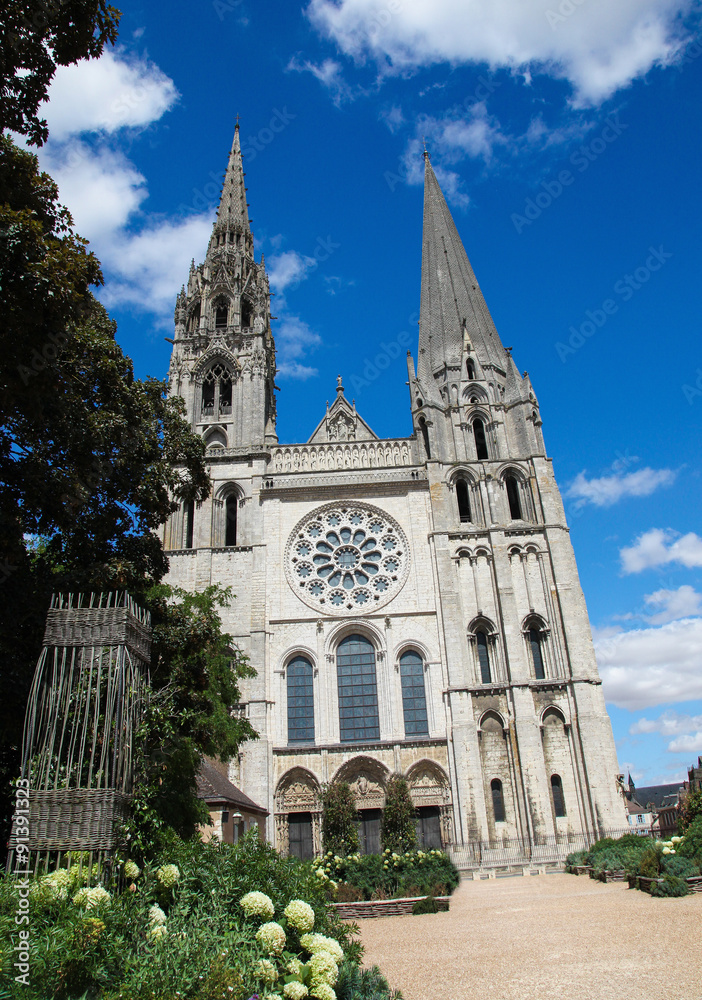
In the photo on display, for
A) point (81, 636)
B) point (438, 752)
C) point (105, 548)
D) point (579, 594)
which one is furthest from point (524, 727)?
point (81, 636)

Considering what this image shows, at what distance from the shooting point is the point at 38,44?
7832 mm

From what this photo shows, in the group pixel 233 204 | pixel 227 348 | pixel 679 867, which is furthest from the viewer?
pixel 233 204

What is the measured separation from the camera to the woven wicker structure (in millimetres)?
6035

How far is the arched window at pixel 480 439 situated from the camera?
29.6 metres

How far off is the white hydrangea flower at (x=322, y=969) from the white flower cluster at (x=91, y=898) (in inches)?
64.6

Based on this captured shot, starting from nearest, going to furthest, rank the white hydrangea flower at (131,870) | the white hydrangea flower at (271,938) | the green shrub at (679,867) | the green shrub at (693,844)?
1. the white hydrangea flower at (271,938)
2. the white hydrangea flower at (131,870)
3. the green shrub at (679,867)
4. the green shrub at (693,844)

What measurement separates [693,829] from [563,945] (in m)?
5.99

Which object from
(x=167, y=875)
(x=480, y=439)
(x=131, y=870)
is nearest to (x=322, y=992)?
(x=167, y=875)

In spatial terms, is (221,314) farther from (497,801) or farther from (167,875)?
(167,875)

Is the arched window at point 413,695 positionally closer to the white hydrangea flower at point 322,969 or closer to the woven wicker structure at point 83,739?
the woven wicker structure at point 83,739

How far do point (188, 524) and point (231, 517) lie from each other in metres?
1.75

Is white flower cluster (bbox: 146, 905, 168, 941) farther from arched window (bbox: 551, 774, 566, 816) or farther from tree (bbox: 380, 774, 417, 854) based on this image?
arched window (bbox: 551, 774, 566, 816)

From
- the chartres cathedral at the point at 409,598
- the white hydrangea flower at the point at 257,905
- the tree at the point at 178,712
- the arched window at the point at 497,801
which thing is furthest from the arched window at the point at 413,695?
the white hydrangea flower at the point at 257,905

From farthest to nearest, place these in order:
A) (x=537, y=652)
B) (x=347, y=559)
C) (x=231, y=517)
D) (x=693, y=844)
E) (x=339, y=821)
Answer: (x=231, y=517) < (x=347, y=559) < (x=537, y=652) < (x=339, y=821) < (x=693, y=844)
